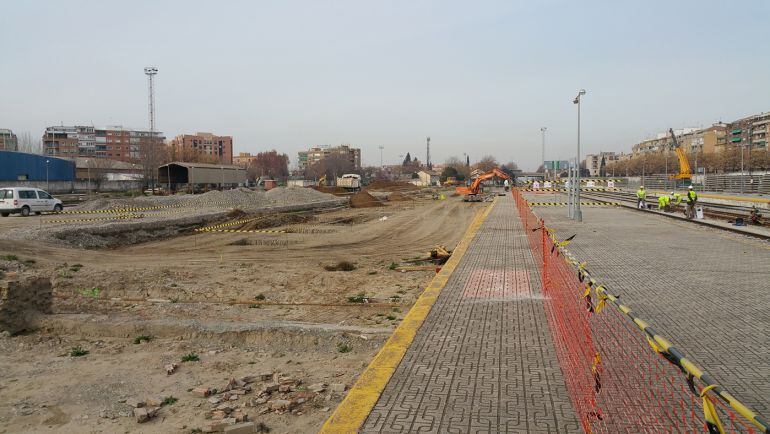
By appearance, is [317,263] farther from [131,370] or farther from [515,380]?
[515,380]

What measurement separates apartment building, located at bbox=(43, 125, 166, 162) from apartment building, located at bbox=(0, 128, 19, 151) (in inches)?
706

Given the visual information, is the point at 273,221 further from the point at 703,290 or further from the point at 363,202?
the point at 703,290

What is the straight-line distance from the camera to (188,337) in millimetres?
7516

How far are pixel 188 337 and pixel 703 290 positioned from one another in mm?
8823

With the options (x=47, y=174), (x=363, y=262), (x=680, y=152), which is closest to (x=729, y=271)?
(x=363, y=262)

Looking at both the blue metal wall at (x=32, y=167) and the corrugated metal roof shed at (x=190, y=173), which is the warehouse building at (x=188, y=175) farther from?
the blue metal wall at (x=32, y=167)

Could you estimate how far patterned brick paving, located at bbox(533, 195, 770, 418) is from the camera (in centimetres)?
550

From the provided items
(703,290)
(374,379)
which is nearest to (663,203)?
(703,290)

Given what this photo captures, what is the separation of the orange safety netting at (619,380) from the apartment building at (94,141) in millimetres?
145646

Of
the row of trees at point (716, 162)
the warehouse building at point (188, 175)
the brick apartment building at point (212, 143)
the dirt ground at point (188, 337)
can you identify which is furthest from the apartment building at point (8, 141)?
the row of trees at point (716, 162)

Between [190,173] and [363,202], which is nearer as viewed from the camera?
[363,202]

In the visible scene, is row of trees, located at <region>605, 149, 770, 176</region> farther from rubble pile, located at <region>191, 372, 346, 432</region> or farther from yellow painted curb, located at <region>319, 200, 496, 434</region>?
rubble pile, located at <region>191, 372, 346, 432</region>

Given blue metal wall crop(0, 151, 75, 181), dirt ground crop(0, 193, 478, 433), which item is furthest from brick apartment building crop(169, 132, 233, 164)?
dirt ground crop(0, 193, 478, 433)

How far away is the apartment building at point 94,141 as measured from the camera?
449 feet
